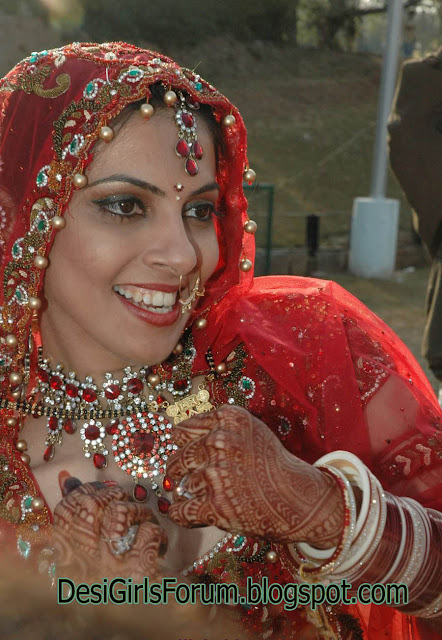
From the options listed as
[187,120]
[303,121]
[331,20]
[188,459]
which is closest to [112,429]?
[188,459]

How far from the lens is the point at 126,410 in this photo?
2025mm

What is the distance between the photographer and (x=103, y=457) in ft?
6.40

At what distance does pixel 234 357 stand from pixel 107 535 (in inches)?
37.2

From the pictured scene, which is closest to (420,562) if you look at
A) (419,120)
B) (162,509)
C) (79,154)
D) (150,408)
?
(162,509)

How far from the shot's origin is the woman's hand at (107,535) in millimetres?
1152

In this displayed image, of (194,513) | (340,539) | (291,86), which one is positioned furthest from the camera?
(291,86)

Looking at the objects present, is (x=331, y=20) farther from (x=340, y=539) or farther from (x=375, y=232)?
(x=340, y=539)

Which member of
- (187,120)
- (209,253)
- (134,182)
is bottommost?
(209,253)

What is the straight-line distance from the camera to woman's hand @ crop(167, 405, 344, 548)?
1.34 metres

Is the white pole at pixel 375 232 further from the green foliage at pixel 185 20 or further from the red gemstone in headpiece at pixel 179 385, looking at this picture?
the green foliage at pixel 185 20

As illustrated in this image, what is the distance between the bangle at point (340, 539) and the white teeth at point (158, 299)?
0.59 metres

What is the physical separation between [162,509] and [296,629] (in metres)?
0.47

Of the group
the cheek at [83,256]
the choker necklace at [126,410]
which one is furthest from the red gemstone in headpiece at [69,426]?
the cheek at [83,256]

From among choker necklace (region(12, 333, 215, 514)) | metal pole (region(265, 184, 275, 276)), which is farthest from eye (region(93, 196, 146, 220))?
metal pole (region(265, 184, 275, 276))
